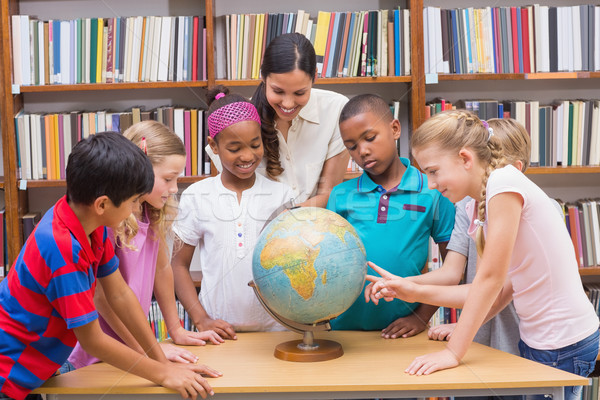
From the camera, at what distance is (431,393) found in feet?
6.84

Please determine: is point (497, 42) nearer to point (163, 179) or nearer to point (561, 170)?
point (561, 170)

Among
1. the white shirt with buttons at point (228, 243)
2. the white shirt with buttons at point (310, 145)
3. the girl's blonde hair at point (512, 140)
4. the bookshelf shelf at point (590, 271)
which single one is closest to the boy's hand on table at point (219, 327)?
the white shirt with buttons at point (228, 243)

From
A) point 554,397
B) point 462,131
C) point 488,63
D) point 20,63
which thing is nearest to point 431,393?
point 554,397

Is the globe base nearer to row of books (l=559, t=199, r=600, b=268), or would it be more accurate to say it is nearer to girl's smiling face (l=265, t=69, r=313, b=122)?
girl's smiling face (l=265, t=69, r=313, b=122)

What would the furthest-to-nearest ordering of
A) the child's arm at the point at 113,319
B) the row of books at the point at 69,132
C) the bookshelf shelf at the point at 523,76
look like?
the row of books at the point at 69,132 → the bookshelf shelf at the point at 523,76 → the child's arm at the point at 113,319

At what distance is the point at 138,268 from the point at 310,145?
1.02 meters

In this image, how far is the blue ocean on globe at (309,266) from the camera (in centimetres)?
211

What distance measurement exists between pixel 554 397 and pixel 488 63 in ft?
8.09

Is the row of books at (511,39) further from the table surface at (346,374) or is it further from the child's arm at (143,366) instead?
the child's arm at (143,366)

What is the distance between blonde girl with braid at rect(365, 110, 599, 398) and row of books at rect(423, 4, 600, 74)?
177cm

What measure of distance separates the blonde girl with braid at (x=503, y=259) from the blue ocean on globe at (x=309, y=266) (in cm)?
18

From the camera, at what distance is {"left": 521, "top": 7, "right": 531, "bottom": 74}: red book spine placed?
3.99m

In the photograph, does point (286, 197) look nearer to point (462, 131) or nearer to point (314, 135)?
point (314, 135)

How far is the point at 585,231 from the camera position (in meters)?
4.05
